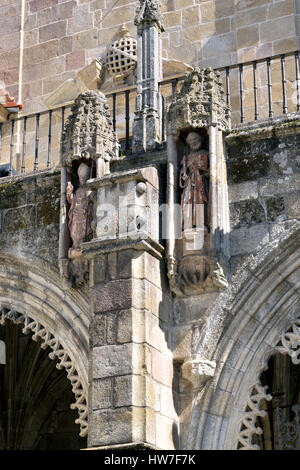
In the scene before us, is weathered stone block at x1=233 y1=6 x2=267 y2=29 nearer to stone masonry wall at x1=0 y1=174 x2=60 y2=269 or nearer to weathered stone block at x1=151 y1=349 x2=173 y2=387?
stone masonry wall at x1=0 y1=174 x2=60 y2=269

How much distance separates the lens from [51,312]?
9516 millimetres

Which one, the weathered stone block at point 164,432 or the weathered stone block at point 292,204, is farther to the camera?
the weathered stone block at point 292,204

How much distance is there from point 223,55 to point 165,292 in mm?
4210

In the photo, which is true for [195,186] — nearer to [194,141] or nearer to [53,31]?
[194,141]

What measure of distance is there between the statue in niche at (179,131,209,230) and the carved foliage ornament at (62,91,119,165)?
81 cm

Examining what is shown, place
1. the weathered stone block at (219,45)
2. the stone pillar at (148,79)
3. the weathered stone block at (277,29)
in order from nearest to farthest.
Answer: the stone pillar at (148,79)
the weathered stone block at (277,29)
the weathered stone block at (219,45)

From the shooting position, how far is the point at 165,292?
8.79 meters

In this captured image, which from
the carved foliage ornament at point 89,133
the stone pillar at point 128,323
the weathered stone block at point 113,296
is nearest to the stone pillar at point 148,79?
the carved foliage ornament at point 89,133

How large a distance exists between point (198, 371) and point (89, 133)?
7.86 ft

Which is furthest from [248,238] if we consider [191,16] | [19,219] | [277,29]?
[191,16]

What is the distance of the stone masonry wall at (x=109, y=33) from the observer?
1195 centimetres

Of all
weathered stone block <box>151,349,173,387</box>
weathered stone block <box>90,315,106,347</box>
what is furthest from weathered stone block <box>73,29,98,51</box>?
weathered stone block <box>151,349,173,387</box>

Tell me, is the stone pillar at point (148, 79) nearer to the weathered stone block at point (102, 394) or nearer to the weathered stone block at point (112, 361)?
the weathered stone block at point (112, 361)
